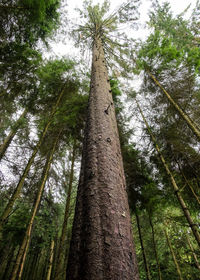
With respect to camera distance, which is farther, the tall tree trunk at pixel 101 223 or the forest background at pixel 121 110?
the forest background at pixel 121 110

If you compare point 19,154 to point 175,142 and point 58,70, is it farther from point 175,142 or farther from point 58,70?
point 175,142

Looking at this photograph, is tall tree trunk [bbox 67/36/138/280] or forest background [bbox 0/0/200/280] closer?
tall tree trunk [bbox 67/36/138/280]

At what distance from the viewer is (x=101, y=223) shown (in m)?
0.94

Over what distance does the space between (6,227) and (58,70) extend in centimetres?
539

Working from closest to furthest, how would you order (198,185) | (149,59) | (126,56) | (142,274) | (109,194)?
(109,194)
(198,185)
(149,59)
(126,56)
(142,274)

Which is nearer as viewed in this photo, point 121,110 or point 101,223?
point 101,223

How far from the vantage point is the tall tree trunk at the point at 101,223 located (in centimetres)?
77

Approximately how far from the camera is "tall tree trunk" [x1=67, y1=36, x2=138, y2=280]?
0.77 m

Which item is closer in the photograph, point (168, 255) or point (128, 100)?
point (128, 100)

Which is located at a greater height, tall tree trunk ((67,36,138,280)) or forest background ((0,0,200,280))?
forest background ((0,0,200,280))

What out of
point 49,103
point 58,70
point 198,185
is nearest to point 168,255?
point 198,185

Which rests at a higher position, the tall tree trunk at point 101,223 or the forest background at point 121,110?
the forest background at point 121,110

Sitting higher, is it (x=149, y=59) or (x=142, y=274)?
(x=149, y=59)

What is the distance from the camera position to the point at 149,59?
5.52 meters
